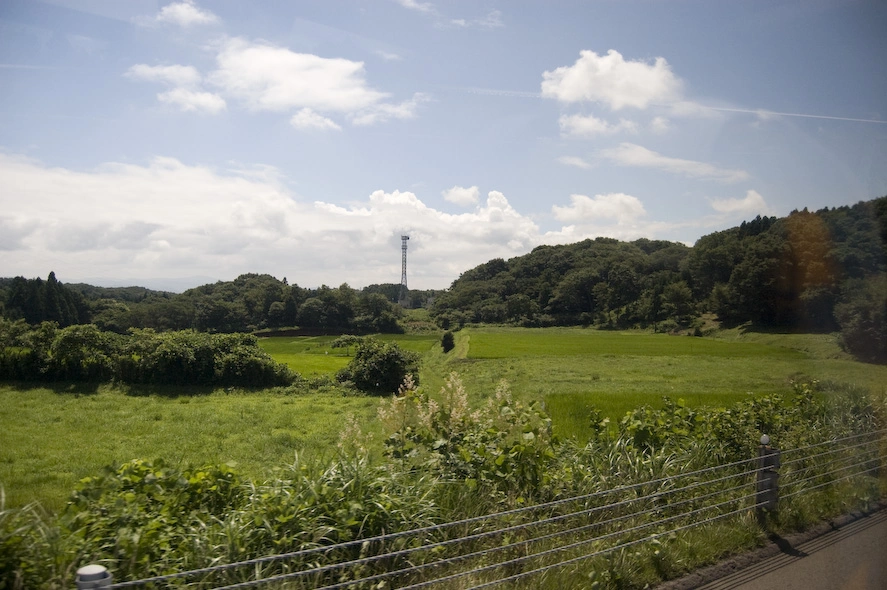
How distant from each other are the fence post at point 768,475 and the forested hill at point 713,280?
1250 centimetres

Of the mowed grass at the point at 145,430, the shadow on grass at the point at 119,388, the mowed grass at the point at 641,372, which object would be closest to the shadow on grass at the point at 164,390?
the shadow on grass at the point at 119,388

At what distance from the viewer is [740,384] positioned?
19719mm

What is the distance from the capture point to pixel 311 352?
4112cm

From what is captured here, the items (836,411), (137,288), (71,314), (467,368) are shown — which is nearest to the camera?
(836,411)

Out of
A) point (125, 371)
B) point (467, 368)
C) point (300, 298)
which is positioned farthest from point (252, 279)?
point (467, 368)

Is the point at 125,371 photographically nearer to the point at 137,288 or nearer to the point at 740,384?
the point at 740,384

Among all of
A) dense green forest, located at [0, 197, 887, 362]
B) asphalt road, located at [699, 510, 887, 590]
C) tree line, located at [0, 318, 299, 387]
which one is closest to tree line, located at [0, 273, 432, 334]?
dense green forest, located at [0, 197, 887, 362]

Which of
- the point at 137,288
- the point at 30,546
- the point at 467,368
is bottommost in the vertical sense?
the point at 467,368

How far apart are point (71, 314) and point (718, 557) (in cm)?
3413

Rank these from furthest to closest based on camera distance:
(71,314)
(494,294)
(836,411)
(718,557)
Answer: (494,294)
(71,314)
(836,411)
(718,557)

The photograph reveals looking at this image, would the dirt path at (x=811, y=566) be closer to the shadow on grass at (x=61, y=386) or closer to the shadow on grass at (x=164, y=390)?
the shadow on grass at (x=164, y=390)

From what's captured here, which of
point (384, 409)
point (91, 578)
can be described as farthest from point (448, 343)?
point (91, 578)

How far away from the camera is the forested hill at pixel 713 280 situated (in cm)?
2498

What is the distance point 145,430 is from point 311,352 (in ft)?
81.2
